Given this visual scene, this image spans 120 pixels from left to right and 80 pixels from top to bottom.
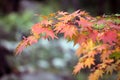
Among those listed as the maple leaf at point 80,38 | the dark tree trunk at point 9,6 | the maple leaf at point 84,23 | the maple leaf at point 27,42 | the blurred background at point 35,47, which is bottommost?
the maple leaf at point 80,38

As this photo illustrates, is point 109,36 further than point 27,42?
No

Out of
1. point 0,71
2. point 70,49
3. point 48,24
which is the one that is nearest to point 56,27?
point 48,24

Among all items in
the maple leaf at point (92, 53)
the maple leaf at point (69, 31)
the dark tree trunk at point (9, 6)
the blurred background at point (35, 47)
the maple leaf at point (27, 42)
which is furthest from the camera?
the dark tree trunk at point (9, 6)

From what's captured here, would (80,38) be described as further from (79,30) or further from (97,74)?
(97,74)

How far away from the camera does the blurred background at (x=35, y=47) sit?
19.6ft

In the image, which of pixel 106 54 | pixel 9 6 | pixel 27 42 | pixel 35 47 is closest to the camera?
pixel 27 42

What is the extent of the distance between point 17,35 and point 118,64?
5.55 m

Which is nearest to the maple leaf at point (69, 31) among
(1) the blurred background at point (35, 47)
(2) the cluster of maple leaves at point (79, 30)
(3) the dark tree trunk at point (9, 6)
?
(2) the cluster of maple leaves at point (79, 30)

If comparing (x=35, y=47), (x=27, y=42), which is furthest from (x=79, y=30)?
(x=35, y=47)

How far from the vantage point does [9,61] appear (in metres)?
6.32

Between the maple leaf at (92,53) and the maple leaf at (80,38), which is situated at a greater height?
the maple leaf at (92,53)

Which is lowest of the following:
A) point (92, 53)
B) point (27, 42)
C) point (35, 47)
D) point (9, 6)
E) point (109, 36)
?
point (109, 36)

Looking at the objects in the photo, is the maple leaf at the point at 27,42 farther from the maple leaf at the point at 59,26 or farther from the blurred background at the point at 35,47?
the blurred background at the point at 35,47

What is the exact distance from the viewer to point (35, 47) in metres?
7.27
